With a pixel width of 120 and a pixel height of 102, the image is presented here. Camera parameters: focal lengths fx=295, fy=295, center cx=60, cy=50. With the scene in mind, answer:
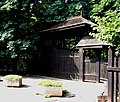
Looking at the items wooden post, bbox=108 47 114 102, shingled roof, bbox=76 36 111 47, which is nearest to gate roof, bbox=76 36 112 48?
shingled roof, bbox=76 36 111 47

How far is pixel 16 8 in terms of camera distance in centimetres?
2314

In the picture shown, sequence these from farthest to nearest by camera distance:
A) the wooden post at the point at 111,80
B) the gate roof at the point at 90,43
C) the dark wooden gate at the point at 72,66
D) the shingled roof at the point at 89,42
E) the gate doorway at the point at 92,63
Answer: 1. the dark wooden gate at the point at 72,66
2. the gate doorway at the point at 92,63
3. the shingled roof at the point at 89,42
4. the gate roof at the point at 90,43
5. the wooden post at the point at 111,80

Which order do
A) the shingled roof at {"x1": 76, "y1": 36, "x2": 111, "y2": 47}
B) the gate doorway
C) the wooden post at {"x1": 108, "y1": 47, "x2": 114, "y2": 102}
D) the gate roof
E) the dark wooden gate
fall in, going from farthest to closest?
the dark wooden gate → the gate doorway → the shingled roof at {"x1": 76, "y1": 36, "x2": 111, "y2": 47} → the gate roof → the wooden post at {"x1": 108, "y1": 47, "x2": 114, "y2": 102}

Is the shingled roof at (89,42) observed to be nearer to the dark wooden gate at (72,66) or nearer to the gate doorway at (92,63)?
the gate doorway at (92,63)

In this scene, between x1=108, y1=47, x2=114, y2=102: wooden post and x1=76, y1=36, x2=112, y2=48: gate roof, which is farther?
x1=76, y1=36, x2=112, y2=48: gate roof

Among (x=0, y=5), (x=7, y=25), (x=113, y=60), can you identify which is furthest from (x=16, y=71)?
(x=113, y=60)

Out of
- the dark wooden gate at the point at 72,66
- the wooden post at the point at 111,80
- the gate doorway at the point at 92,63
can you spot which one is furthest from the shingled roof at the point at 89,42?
the wooden post at the point at 111,80

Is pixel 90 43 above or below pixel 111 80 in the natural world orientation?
above

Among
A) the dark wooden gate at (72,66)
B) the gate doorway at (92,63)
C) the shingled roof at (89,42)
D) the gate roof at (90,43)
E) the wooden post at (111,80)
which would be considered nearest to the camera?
the wooden post at (111,80)

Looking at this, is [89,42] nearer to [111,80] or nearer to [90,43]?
[90,43]

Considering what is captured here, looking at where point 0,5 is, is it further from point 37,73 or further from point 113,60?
point 113,60

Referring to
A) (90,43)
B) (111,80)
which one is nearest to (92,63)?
(90,43)

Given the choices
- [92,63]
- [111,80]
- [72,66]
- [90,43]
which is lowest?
[111,80]

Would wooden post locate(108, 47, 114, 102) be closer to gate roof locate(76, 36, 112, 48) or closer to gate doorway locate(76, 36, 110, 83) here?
gate roof locate(76, 36, 112, 48)
